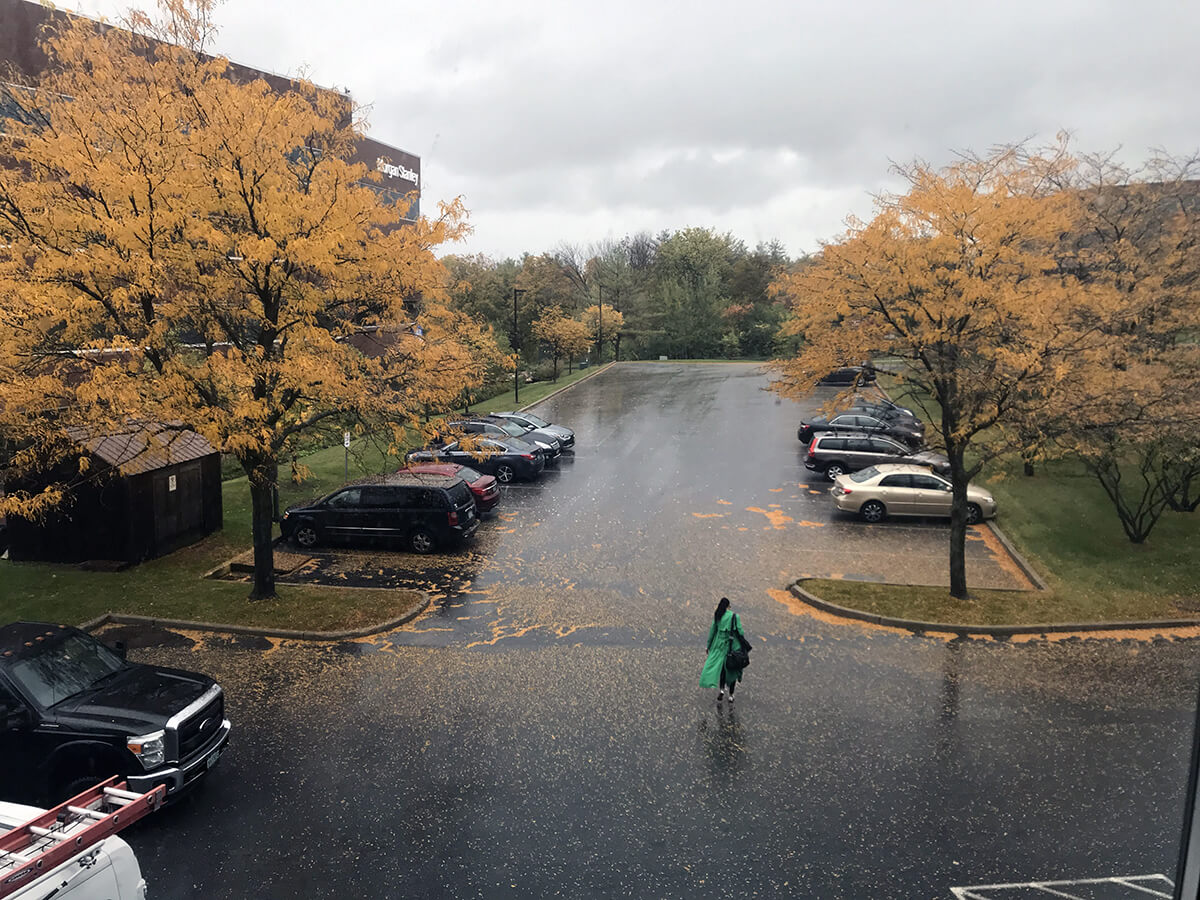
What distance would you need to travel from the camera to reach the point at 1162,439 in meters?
15.1

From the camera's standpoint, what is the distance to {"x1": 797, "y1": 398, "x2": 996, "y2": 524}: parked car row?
20.2 m

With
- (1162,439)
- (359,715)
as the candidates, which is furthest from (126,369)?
(1162,439)

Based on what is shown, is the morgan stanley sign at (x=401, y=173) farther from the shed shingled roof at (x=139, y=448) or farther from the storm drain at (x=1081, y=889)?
the storm drain at (x=1081, y=889)

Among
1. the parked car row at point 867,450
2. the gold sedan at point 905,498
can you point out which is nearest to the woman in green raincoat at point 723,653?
the gold sedan at point 905,498

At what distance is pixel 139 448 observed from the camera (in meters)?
15.9

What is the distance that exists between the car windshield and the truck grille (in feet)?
4.40

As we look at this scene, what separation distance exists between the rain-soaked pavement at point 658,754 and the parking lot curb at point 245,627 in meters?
0.32

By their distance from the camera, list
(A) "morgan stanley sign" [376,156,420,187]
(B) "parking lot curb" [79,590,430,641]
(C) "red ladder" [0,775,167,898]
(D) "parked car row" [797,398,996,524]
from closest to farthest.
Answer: (C) "red ladder" [0,775,167,898] → (B) "parking lot curb" [79,590,430,641] → (D) "parked car row" [797,398,996,524] → (A) "morgan stanley sign" [376,156,420,187]

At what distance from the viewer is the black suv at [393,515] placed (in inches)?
691

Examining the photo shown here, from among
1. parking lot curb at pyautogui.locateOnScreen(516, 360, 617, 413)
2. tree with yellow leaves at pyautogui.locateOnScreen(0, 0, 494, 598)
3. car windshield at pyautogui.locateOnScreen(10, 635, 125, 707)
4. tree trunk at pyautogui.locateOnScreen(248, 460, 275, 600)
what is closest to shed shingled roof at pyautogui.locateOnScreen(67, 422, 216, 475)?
tree with yellow leaves at pyautogui.locateOnScreen(0, 0, 494, 598)

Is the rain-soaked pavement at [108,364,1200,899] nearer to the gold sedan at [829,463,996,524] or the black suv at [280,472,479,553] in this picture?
the black suv at [280,472,479,553]

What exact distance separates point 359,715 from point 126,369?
6.44m

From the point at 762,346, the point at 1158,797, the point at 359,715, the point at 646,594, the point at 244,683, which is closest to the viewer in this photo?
the point at 1158,797

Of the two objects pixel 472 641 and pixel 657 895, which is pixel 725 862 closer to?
pixel 657 895
